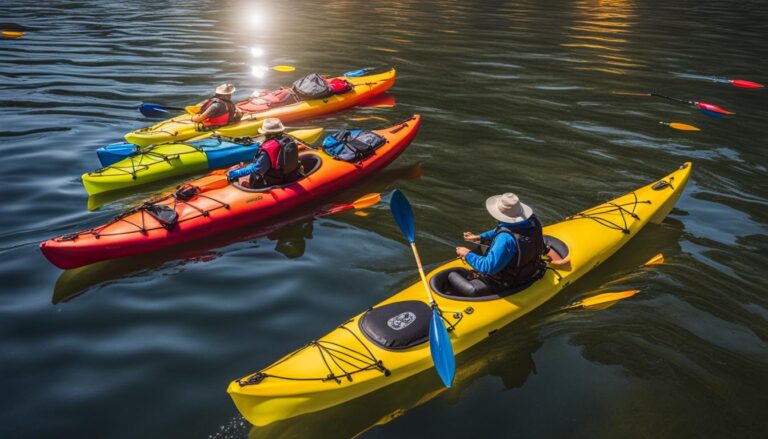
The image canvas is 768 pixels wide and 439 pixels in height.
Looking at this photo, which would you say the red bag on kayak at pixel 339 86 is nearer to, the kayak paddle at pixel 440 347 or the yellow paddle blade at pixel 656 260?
the yellow paddle blade at pixel 656 260

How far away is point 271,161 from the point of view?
320 inches

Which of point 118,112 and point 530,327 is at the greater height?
Answer: point 530,327

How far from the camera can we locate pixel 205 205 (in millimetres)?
7672

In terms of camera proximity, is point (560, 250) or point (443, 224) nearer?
point (560, 250)

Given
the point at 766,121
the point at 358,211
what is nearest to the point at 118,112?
the point at 358,211

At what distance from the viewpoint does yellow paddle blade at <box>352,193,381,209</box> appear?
332 inches

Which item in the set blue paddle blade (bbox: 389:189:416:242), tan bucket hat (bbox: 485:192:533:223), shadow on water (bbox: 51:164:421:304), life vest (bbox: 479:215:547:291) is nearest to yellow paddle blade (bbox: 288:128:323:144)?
shadow on water (bbox: 51:164:421:304)

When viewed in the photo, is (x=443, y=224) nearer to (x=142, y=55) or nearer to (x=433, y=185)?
(x=433, y=185)

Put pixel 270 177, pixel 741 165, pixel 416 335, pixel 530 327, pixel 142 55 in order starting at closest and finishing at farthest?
1. pixel 416 335
2. pixel 530 327
3. pixel 270 177
4. pixel 741 165
5. pixel 142 55

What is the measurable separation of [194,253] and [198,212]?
0.56 meters

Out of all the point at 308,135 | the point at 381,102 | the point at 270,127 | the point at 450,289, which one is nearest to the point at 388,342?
the point at 450,289

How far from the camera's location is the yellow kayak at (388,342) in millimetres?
4559

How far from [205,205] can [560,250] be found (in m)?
4.67

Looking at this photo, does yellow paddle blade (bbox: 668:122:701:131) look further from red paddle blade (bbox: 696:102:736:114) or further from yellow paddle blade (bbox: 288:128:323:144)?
yellow paddle blade (bbox: 288:128:323:144)
